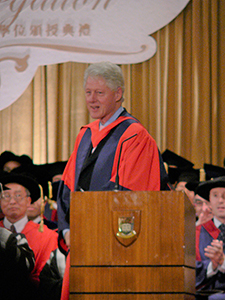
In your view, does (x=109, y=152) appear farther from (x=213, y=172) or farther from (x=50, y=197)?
(x=213, y=172)

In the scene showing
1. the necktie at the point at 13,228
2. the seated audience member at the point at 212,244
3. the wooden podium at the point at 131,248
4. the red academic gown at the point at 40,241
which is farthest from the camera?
the necktie at the point at 13,228

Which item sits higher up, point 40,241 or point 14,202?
point 14,202

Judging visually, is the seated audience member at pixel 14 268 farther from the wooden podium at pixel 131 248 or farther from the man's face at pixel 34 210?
the wooden podium at pixel 131 248

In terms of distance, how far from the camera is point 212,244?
4.28 m

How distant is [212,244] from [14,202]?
1.99m

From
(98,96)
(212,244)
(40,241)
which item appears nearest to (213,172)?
(212,244)

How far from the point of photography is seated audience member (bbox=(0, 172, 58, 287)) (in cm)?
A: 464

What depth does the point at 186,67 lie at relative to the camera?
261 inches

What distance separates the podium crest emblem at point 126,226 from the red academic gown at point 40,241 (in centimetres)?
313

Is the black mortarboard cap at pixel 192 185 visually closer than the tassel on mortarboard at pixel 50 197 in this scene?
Yes

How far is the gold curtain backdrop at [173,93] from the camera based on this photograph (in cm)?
650

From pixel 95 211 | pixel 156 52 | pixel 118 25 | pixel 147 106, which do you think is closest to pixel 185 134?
pixel 147 106

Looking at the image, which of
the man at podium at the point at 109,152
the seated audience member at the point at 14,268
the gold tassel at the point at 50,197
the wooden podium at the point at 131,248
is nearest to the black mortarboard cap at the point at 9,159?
the gold tassel at the point at 50,197

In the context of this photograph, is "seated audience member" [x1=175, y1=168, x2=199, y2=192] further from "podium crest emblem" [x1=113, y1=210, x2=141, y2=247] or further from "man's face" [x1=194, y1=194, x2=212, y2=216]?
"podium crest emblem" [x1=113, y1=210, x2=141, y2=247]
